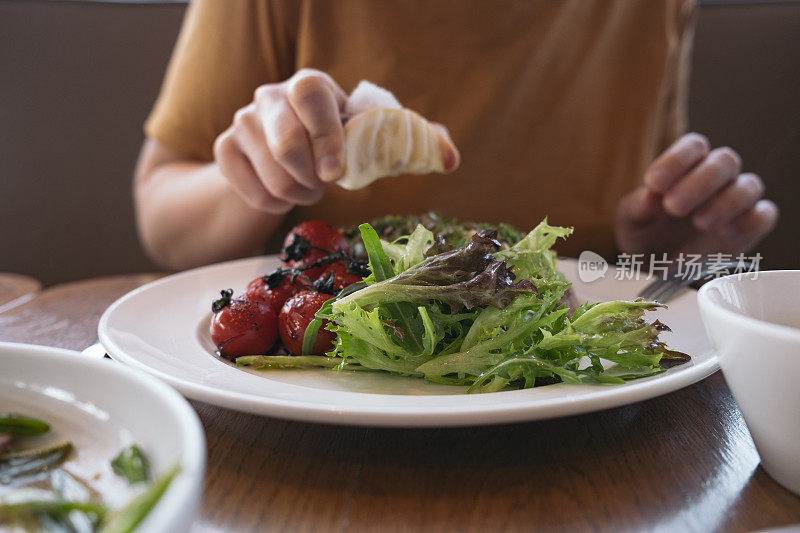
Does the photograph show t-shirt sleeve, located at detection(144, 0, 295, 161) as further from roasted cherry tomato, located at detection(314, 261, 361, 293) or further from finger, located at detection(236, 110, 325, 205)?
roasted cherry tomato, located at detection(314, 261, 361, 293)

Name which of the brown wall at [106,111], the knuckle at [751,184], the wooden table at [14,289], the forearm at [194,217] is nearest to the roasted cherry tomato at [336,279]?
the forearm at [194,217]

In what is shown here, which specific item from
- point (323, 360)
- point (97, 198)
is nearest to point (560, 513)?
point (323, 360)

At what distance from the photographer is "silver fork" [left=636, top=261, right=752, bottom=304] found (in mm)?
659

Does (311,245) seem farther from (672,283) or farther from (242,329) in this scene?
(672,283)

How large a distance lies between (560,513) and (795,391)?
0.13m

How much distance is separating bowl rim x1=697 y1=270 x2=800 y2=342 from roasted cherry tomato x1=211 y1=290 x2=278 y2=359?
37cm

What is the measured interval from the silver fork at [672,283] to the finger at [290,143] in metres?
0.40

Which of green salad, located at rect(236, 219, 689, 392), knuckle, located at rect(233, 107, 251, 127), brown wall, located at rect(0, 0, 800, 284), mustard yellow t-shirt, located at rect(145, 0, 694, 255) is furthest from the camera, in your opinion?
brown wall, located at rect(0, 0, 800, 284)

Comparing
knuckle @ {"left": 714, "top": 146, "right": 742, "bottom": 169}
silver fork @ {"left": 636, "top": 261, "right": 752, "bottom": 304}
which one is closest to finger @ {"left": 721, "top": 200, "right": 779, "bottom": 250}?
knuckle @ {"left": 714, "top": 146, "right": 742, "bottom": 169}

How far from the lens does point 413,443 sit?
400 mm

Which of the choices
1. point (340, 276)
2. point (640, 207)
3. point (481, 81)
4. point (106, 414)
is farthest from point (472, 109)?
point (106, 414)

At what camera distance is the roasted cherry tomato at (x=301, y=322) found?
1.85 feet

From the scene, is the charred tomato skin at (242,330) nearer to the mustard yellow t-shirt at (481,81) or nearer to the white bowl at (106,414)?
the white bowl at (106,414)

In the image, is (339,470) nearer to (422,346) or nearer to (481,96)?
(422,346)
